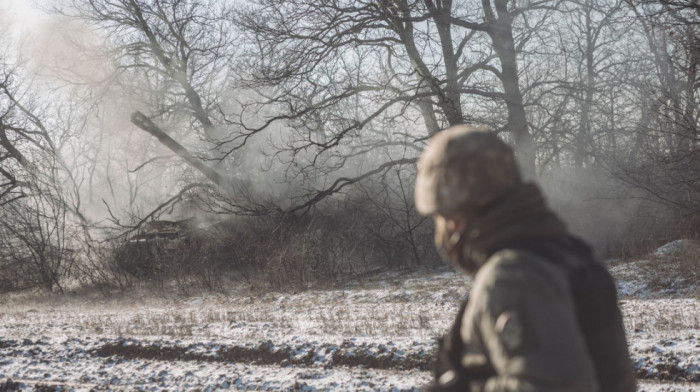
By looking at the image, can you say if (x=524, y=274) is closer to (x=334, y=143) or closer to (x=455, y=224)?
(x=455, y=224)

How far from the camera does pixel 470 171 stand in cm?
175

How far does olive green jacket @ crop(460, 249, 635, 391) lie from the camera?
158 centimetres

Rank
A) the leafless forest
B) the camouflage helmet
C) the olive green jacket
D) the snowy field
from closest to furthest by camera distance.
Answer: the olive green jacket
the camouflage helmet
the snowy field
the leafless forest

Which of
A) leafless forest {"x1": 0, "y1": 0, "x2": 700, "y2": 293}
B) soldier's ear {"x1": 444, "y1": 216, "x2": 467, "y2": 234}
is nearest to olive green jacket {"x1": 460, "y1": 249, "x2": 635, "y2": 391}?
soldier's ear {"x1": 444, "y1": 216, "x2": 467, "y2": 234}

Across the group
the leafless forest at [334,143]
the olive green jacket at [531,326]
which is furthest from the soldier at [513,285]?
the leafless forest at [334,143]

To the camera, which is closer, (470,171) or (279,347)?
(470,171)

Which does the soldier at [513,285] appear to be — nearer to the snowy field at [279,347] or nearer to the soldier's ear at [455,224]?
the soldier's ear at [455,224]

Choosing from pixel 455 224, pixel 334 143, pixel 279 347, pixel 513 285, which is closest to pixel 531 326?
pixel 513 285

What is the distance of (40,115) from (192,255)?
64.8 feet

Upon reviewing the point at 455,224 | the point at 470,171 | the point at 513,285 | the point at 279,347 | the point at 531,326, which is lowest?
the point at 279,347

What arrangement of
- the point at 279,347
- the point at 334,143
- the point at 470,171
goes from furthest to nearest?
1. the point at 334,143
2. the point at 279,347
3. the point at 470,171

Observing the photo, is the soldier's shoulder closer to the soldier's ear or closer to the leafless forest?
the soldier's ear

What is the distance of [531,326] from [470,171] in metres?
0.44

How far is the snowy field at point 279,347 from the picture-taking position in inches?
253
